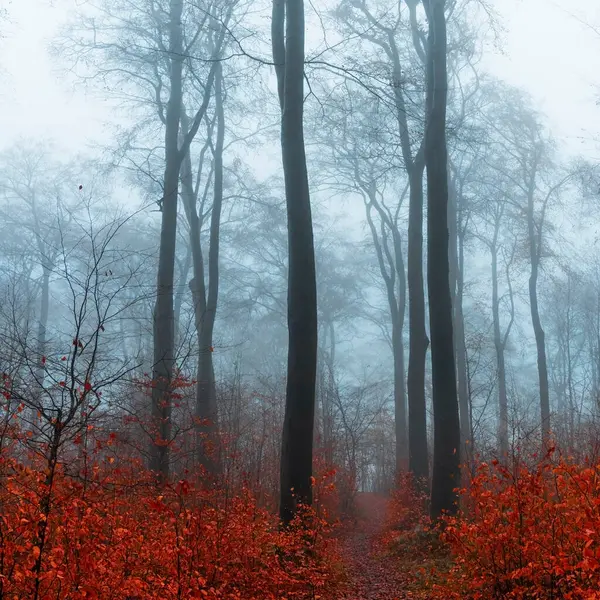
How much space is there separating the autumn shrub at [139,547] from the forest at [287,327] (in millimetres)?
38

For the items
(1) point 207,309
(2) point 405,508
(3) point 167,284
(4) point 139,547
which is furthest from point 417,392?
(4) point 139,547

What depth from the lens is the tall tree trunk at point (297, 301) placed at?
7324 millimetres

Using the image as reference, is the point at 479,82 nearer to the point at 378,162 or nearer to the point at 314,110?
the point at 378,162

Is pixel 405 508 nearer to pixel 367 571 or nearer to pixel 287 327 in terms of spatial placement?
pixel 367 571

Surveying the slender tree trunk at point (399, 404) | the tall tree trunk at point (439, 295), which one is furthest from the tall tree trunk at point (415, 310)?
the slender tree trunk at point (399, 404)

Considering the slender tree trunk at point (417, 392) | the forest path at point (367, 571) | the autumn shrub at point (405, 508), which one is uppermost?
the slender tree trunk at point (417, 392)

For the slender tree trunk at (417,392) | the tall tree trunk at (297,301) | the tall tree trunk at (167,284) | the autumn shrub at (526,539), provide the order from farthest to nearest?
the slender tree trunk at (417,392)
the tall tree trunk at (167,284)
the tall tree trunk at (297,301)
the autumn shrub at (526,539)

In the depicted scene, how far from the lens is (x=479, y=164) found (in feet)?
71.9

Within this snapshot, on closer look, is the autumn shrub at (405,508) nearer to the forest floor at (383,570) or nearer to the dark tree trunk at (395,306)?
the forest floor at (383,570)

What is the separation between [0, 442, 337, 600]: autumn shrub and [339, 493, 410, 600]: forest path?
0.39 m

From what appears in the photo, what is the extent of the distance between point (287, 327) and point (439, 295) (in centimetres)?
966

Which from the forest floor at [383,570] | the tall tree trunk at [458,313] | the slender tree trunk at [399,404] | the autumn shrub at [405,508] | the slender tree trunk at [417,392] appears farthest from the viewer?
the slender tree trunk at [399,404]

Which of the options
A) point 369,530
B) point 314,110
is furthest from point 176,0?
point 369,530

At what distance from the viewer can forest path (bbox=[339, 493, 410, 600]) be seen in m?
6.90
